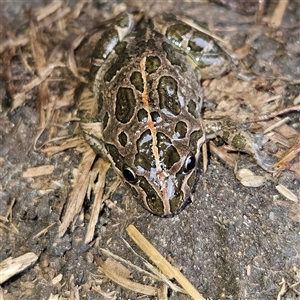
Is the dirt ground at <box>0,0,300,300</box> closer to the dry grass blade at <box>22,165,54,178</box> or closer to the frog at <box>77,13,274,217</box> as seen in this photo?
the dry grass blade at <box>22,165,54,178</box>

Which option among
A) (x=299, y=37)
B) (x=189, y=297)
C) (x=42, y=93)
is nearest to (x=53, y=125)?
(x=42, y=93)

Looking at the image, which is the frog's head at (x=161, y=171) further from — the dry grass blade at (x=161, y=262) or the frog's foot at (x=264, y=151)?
the frog's foot at (x=264, y=151)

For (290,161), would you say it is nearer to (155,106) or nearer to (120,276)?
(155,106)

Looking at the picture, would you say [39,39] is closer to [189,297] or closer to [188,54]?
[188,54]

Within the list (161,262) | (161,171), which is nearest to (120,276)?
(161,262)

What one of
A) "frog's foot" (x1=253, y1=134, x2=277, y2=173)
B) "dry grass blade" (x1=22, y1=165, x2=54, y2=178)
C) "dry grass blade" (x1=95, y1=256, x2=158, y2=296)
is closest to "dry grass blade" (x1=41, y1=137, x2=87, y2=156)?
"dry grass blade" (x1=22, y1=165, x2=54, y2=178)
